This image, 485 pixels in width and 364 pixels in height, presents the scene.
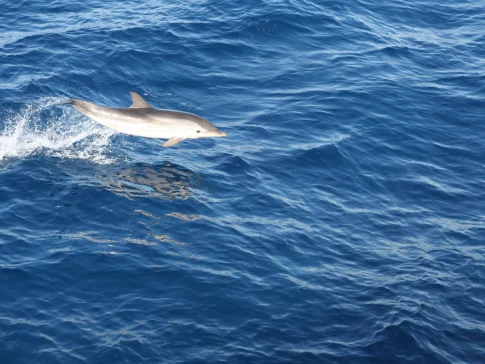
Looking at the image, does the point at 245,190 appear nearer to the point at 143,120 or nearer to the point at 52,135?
the point at 143,120

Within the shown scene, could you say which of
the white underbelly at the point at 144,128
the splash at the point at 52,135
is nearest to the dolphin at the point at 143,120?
the white underbelly at the point at 144,128

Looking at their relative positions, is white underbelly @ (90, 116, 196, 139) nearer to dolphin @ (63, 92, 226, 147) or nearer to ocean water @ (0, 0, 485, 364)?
dolphin @ (63, 92, 226, 147)

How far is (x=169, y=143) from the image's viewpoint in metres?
23.8

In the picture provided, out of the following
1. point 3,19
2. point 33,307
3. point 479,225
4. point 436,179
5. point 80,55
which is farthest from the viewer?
point 3,19

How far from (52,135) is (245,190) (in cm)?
767

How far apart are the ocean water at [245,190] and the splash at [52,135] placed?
8cm

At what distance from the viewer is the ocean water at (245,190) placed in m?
18.3

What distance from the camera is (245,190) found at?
80.2ft

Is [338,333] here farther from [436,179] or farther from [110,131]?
[110,131]

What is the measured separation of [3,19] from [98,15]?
486 centimetres

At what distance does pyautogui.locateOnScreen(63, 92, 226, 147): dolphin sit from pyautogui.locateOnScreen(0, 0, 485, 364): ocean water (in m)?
1.71

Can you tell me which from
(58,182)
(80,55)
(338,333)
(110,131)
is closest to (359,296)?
(338,333)

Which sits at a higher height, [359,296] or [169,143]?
[169,143]

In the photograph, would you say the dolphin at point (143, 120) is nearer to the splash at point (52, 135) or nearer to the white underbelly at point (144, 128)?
the white underbelly at point (144, 128)
